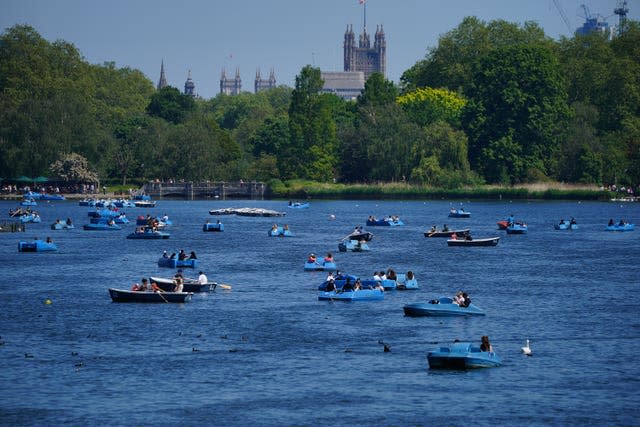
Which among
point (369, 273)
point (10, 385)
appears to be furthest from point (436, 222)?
point (10, 385)

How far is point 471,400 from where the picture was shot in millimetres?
61500

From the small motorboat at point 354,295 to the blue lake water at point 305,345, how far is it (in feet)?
6.07

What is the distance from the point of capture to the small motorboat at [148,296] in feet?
296

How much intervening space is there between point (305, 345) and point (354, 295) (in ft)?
56.9

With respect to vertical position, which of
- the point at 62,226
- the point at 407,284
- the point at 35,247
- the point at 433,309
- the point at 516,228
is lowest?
the point at 433,309

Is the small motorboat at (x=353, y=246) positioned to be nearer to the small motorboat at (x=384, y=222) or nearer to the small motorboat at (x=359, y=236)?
A: the small motorboat at (x=359, y=236)

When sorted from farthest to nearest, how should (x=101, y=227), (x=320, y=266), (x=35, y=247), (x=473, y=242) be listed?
(x=101, y=227) < (x=473, y=242) < (x=35, y=247) < (x=320, y=266)

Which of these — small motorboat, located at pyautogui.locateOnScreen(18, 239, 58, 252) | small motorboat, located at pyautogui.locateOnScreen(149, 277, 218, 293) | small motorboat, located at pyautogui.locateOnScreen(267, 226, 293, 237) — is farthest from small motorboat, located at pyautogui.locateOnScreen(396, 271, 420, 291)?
small motorboat, located at pyautogui.locateOnScreen(267, 226, 293, 237)

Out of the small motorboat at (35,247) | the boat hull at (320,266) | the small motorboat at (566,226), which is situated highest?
the small motorboat at (566,226)

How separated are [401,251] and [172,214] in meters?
69.9

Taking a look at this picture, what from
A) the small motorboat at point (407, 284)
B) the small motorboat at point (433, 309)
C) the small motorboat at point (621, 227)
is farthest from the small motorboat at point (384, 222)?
the small motorboat at point (433, 309)

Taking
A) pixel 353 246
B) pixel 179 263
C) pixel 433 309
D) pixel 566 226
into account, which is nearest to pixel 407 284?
pixel 433 309

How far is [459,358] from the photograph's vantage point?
66.9 meters

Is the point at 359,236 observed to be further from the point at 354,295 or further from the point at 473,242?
the point at 354,295
